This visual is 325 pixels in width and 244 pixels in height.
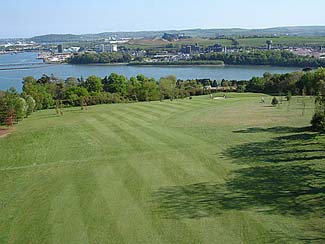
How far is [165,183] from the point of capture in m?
17.5

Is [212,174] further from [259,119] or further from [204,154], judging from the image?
[259,119]

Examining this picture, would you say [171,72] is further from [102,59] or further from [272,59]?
[102,59]

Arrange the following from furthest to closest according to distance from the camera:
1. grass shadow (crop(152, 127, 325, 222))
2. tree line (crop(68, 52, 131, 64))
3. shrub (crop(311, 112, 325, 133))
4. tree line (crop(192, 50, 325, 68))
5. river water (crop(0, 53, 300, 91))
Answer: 1. tree line (crop(68, 52, 131, 64))
2. tree line (crop(192, 50, 325, 68))
3. river water (crop(0, 53, 300, 91))
4. shrub (crop(311, 112, 325, 133))
5. grass shadow (crop(152, 127, 325, 222))

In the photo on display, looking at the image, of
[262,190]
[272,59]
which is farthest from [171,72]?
[262,190]

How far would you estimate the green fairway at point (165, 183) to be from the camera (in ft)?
42.2

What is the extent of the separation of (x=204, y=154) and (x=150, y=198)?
22.9ft

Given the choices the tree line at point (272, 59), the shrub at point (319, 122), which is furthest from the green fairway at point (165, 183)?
the tree line at point (272, 59)

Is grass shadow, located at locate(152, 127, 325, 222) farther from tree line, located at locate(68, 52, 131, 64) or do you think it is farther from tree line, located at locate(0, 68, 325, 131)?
tree line, located at locate(68, 52, 131, 64)

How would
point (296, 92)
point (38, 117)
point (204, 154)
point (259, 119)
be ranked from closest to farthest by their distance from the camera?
point (204, 154) → point (259, 119) → point (38, 117) → point (296, 92)

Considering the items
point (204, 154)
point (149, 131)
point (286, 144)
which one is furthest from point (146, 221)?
point (149, 131)

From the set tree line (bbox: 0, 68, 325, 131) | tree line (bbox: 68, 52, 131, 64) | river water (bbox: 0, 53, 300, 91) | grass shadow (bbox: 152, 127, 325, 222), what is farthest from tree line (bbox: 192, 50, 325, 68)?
grass shadow (bbox: 152, 127, 325, 222)

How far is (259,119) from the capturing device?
32.3 metres

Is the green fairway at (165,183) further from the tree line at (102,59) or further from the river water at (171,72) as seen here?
the tree line at (102,59)

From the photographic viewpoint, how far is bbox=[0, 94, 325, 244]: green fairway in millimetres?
12875
